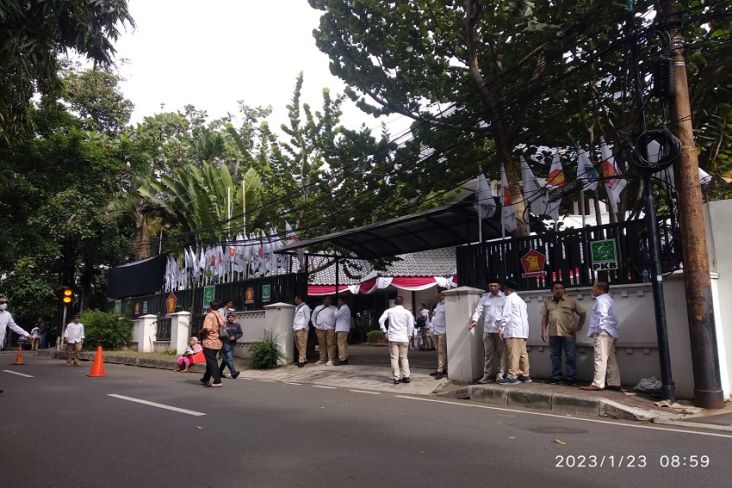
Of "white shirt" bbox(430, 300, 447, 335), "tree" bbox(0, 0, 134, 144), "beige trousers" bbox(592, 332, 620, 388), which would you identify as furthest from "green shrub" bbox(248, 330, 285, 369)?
"beige trousers" bbox(592, 332, 620, 388)

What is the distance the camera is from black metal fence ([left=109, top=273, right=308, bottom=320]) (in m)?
17.3

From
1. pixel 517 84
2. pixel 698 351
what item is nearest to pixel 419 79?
pixel 517 84

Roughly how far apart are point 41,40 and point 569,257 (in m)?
9.30

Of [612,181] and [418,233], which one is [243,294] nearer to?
[418,233]

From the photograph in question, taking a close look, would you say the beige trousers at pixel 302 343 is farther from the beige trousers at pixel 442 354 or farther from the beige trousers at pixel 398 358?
the beige trousers at pixel 442 354

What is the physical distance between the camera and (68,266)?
1078 inches

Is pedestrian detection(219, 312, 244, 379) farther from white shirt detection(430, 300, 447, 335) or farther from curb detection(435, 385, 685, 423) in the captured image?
curb detection(435, 385, 685, 423)

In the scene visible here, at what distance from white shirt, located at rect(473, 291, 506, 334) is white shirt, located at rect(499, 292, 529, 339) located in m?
0.24

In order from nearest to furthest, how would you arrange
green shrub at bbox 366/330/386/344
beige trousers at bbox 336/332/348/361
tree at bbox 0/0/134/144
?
tree at bbox 0/0/134/144
beige trousers at bbox 336/332/348/361
green shrub at bbox 366/330/386/344

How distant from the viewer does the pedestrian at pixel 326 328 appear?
1515cm

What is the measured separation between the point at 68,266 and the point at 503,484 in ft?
89.8

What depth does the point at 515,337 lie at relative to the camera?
33.7 ft

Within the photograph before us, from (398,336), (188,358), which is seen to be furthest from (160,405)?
(188,358)

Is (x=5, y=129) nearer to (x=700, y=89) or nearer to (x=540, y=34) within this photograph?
(x=540, y=34)
